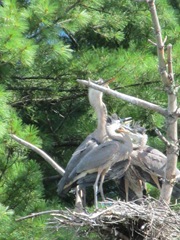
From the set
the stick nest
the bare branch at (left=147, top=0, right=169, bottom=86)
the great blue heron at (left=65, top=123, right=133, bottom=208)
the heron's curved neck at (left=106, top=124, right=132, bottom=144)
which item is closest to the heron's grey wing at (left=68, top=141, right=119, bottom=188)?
the great blue heron at (left=65, top=123, right=133, bottom=208)

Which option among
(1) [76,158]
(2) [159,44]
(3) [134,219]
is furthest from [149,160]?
→ (2) [159,44]

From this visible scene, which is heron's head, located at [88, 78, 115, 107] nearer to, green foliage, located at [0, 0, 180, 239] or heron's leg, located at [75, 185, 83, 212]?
green foliage, located at [0, 0, 180, 239]

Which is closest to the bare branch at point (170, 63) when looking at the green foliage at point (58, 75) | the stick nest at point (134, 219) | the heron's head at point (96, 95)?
the stick nest at point (134, 219)

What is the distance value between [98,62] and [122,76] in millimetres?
230

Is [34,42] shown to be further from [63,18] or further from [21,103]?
[21,103]

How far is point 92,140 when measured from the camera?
795 centimetres

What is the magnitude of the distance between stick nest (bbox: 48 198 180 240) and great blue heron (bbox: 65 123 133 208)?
0.55 m

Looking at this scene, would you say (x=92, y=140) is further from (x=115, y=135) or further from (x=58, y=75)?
(x=58, y=75)

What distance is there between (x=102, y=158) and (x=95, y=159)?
49mm

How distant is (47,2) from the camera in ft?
27.8

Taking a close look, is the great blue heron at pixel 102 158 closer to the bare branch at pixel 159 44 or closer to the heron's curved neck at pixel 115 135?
the heron's curved neck at pixel 115 135

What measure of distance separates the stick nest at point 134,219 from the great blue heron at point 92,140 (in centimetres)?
60

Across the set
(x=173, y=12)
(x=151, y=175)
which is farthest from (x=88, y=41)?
(x=151, y=175)

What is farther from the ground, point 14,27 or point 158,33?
point 158,33
